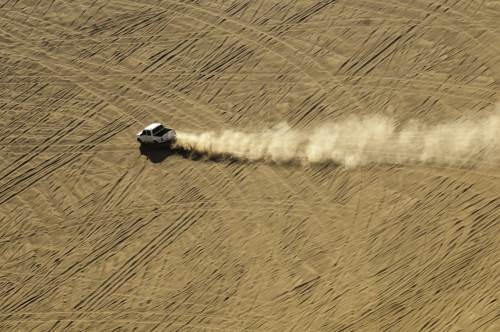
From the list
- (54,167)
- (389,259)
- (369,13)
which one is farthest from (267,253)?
(369,13)

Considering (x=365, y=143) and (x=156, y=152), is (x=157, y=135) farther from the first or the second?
(x=365, y=143)

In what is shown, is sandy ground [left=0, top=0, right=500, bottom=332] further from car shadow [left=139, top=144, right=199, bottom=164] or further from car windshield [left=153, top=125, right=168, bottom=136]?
Result: car windshield [left=153, top=125, right=168, bottom=136]

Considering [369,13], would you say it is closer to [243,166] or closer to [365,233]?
[243,166]

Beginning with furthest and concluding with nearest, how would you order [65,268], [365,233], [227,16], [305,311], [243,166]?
[227,16] → [243,166] → [65,268] → [365,233] → [305,311]

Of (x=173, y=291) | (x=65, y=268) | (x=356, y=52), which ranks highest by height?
(x=356, y=52)

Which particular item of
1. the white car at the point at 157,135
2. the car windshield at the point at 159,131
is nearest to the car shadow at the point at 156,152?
the white car at the point at 157,135

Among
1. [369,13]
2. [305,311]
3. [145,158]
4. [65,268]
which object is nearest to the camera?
[305,311]

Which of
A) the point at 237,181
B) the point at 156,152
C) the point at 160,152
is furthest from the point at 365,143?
the point at 156,152

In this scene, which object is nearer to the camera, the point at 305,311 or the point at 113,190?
the point at 305,311
